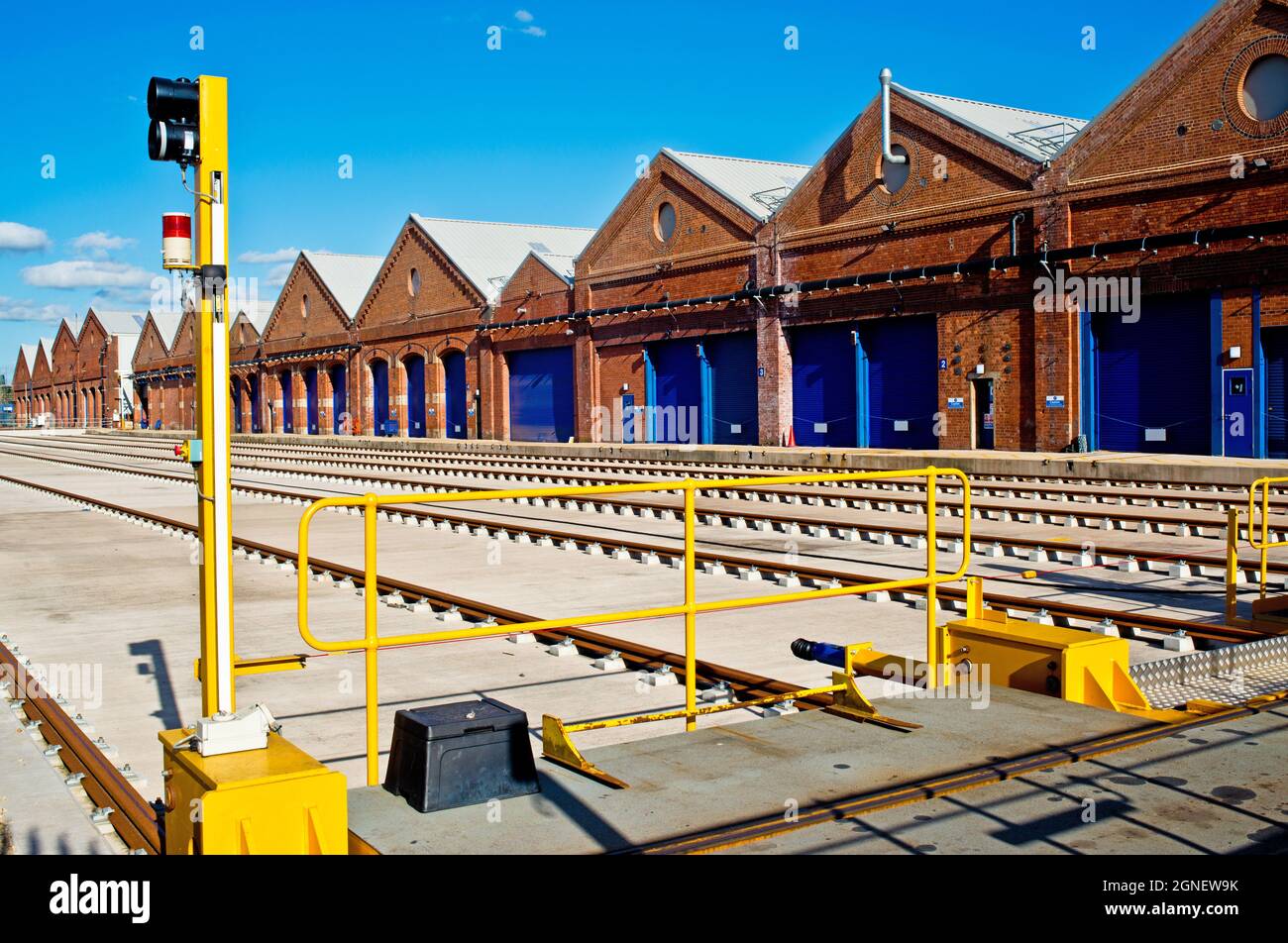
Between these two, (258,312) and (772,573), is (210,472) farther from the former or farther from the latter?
(258,312)

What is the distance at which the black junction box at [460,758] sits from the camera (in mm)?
4836

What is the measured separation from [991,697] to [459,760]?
9.93ft

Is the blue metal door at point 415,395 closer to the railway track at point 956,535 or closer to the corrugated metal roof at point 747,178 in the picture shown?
the corrugated metal roof at point 747,178

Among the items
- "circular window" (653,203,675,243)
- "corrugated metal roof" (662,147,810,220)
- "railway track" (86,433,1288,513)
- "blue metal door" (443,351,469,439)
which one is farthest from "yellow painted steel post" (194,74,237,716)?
"blue metal door" (443,351,469,439)

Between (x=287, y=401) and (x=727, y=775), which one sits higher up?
(x=287, y=401)

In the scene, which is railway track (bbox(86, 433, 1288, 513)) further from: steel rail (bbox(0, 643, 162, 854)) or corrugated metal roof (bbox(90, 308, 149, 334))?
corrugated metal roof (bbox(90, 308, 149, 334))

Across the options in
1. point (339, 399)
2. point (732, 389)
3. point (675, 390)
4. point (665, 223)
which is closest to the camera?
point (732, 389)

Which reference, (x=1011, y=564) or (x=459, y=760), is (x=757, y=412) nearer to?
(x=1011, y=564)

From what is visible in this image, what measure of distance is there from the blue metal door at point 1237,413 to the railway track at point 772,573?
16.4 m

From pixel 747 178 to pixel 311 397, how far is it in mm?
34691

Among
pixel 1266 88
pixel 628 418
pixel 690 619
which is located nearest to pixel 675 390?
pixel 628 418

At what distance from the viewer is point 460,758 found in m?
4.88

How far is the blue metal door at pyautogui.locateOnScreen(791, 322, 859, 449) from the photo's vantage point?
36.3 m

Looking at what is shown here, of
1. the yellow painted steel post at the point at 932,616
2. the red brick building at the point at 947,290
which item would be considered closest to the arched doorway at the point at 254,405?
the red brick building at the point at 947,290
